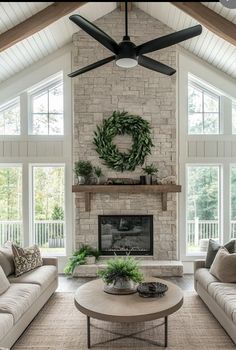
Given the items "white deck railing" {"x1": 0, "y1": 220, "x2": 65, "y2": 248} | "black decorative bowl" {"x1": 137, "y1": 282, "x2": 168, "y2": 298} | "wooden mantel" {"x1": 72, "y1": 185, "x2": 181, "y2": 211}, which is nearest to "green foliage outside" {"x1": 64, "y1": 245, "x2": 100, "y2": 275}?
"white deck railing" {"x1": 0, "y1": 220, "x2": 65, "y2": 248}

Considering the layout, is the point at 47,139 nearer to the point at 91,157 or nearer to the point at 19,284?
the point at 91,157

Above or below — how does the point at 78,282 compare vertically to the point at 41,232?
below

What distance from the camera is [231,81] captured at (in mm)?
6086

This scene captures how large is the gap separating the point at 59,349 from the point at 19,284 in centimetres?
101

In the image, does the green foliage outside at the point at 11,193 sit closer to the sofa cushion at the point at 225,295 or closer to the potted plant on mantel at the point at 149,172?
the potted plant on mantel at the point at 149,172

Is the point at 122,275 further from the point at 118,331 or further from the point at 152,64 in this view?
the point at 152,64

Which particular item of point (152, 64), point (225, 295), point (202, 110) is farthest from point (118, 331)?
point (202, 110)

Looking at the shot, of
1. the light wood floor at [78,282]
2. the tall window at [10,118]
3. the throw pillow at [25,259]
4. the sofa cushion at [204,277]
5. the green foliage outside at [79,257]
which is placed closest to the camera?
the sofa cushion at [204,277]

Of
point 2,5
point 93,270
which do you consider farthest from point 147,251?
point 2,5

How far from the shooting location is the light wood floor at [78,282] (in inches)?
202

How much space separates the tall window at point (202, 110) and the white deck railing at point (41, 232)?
3.31 m

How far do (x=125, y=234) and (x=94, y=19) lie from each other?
423 centimetres

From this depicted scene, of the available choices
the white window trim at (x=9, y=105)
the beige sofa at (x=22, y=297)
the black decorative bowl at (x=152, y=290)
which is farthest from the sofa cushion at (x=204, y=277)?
the white window trim at (x=9, y=105)

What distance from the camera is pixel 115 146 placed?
5977 millimetres
